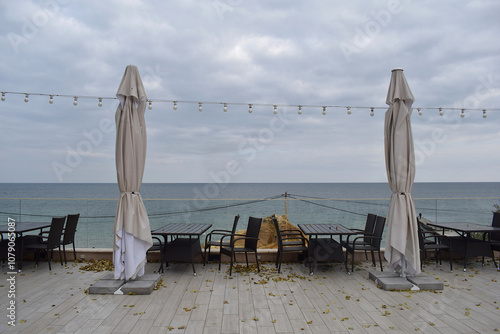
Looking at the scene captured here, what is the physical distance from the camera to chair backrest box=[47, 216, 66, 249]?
511cm

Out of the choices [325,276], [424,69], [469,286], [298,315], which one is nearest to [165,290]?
[298,315]

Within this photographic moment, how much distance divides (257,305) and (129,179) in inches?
88.6

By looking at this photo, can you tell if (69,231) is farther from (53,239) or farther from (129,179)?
(129,179)

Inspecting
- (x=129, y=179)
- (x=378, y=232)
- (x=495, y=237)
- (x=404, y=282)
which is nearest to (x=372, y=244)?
(x=378, y=232)

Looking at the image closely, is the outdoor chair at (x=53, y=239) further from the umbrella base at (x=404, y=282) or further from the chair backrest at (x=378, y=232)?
the chair backrest at (x=378, y=232)

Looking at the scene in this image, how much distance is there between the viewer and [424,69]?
7195 millimetres

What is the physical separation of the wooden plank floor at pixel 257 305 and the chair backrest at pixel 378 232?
19.3 inches

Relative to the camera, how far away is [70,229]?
18.2 feet

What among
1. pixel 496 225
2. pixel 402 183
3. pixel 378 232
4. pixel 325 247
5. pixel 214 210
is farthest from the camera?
pixel 214 210

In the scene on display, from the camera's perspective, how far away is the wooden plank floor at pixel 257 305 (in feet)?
10.1

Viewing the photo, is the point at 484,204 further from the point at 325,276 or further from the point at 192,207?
the point at 192,207

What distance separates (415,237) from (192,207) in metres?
4.13

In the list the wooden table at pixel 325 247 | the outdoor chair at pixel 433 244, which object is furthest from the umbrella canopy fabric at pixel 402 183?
the outdoor chair at pixel 433 244

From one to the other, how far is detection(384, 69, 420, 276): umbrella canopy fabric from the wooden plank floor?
1.62ft
